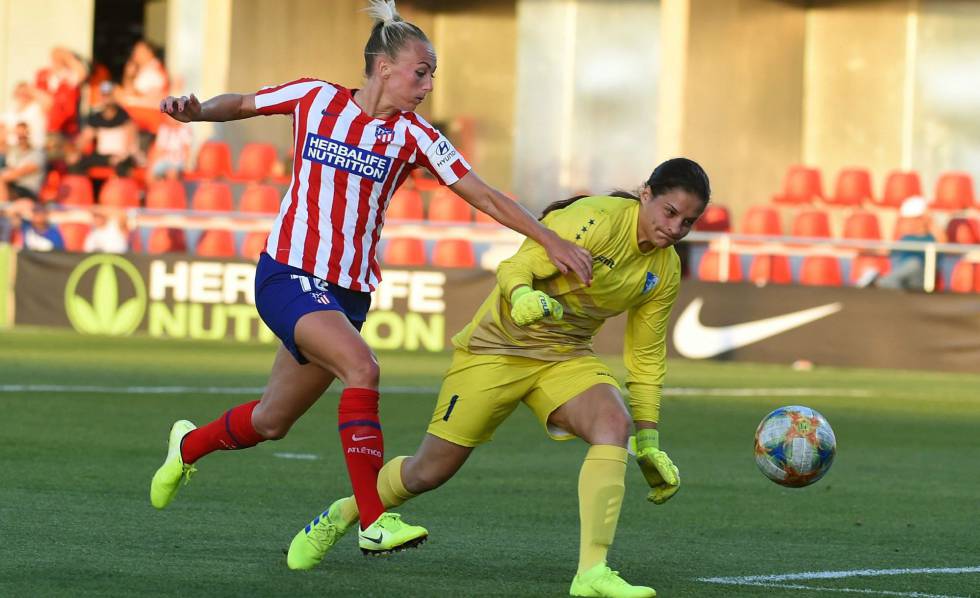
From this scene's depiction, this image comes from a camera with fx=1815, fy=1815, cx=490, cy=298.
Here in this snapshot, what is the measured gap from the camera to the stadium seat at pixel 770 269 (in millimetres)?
20953

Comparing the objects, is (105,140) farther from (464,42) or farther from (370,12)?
(370,12)

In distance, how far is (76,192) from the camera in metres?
23.1

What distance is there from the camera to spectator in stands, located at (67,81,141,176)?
23500 mm

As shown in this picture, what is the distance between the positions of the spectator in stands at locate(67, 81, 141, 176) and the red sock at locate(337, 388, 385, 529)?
17947 millimetres

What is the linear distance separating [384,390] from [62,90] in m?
11.1

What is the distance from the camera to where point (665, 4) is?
24.0 meters

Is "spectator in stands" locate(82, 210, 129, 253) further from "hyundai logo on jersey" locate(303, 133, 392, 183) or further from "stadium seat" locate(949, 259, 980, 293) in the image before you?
"hyundai logo on jersey" locate(303, 133, 392, 183)

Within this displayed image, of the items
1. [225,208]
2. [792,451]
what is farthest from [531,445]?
[225,208]

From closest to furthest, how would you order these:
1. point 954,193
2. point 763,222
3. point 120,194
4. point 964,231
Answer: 1. point 964,231
2. point 763,222
3. point 120,194
4. point 954,193

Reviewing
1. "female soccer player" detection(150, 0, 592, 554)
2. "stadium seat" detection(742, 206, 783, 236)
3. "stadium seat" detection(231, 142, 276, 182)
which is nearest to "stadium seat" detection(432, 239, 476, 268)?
"stadium seat" detection(742, 206, 783, 236)

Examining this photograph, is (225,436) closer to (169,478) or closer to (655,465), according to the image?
(169,478)

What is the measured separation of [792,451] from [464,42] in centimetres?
2462

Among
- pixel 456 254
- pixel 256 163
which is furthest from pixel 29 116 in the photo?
pixel 456 254

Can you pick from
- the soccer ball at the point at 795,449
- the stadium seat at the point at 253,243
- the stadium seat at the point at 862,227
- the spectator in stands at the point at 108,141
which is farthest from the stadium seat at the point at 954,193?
the soccer ball at the point at 795,449
